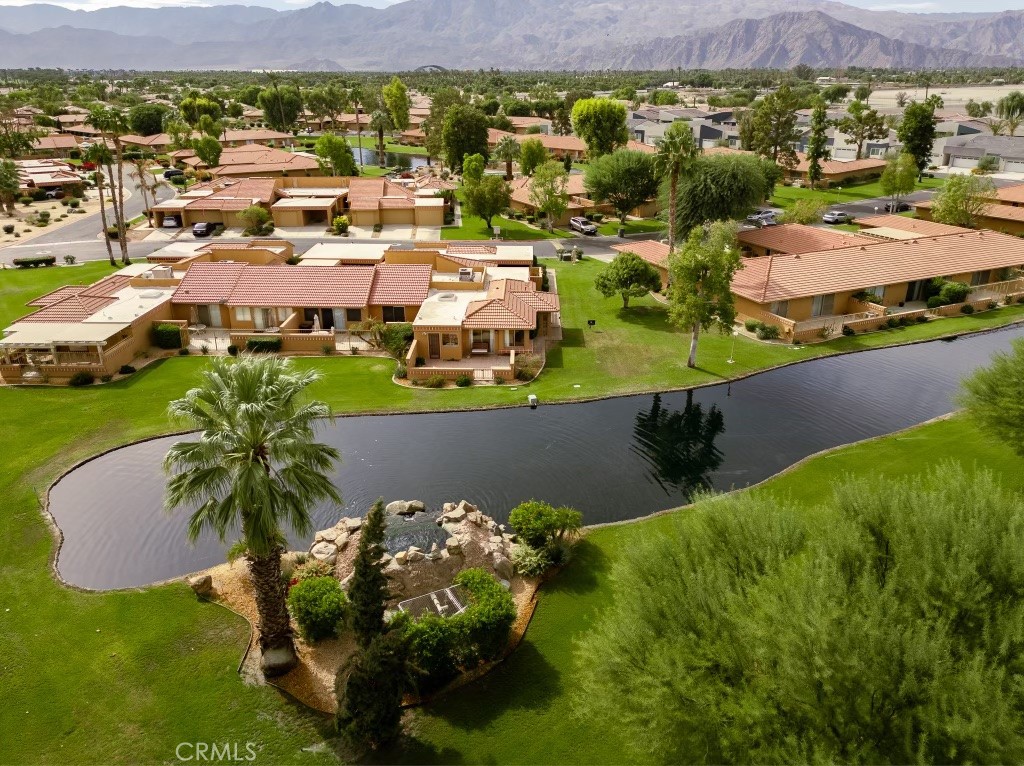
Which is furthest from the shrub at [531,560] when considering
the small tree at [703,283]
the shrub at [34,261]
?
the shrub at [34,261]

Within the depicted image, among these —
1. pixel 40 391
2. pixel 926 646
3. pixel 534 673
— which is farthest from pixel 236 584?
pixel 40 391

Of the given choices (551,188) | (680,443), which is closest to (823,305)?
(680,443)

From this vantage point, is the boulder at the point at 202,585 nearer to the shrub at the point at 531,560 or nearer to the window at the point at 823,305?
the shrub at the point at 531,560

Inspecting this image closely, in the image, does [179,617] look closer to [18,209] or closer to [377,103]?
[18,209]

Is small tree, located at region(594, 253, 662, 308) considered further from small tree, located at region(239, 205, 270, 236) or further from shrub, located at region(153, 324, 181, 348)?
small tree, located at region(239, 205, 270, 236)

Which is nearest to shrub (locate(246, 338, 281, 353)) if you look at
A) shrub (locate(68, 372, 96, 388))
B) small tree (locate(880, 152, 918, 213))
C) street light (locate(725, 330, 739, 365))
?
shrub (locate(68, 372, 96, 388))
